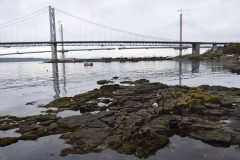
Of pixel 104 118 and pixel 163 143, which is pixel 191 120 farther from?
pixel 104 118

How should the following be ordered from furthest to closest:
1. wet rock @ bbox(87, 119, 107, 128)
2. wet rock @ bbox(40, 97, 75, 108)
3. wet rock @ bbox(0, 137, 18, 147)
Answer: wet rock @ bbox(40, 97, 75, 108) < wet rock @ bbox(87, 119, 107, 128) < wet rock @ bbox(0, 137, 18, 147)

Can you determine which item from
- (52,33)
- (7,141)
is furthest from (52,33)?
(7,141)

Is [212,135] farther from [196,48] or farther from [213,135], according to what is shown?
[196,48]

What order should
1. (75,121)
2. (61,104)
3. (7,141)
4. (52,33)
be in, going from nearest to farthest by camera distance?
(7,141) → (75,121) → (61,104) → (52,33)

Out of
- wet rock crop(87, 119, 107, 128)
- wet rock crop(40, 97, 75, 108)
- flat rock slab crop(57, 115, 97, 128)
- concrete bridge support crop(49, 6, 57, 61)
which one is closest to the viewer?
wet rock crop(87, 119, 107, 128)

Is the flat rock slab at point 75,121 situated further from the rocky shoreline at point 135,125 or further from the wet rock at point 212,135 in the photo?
the wet rock at point 212,135

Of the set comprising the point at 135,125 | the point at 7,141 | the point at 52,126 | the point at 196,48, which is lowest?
the point at 7,141

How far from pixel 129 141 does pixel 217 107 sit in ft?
27.4

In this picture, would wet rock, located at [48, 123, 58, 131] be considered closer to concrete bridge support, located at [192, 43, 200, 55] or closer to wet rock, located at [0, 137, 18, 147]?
wet rock, located at [0, 137, 18, 147]

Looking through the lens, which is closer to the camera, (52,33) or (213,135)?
(213,135)

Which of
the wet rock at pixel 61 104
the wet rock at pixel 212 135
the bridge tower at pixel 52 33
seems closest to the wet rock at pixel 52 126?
the wet rock at pixel 61 104

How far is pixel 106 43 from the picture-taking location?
130250mm

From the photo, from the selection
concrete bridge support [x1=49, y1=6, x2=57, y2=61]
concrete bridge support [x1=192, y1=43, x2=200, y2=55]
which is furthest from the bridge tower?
concrete bridge support [x1=192, y1=43, x2=200, y2=55]

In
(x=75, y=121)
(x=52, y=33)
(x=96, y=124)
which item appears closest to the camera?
(x=96, y=124)
